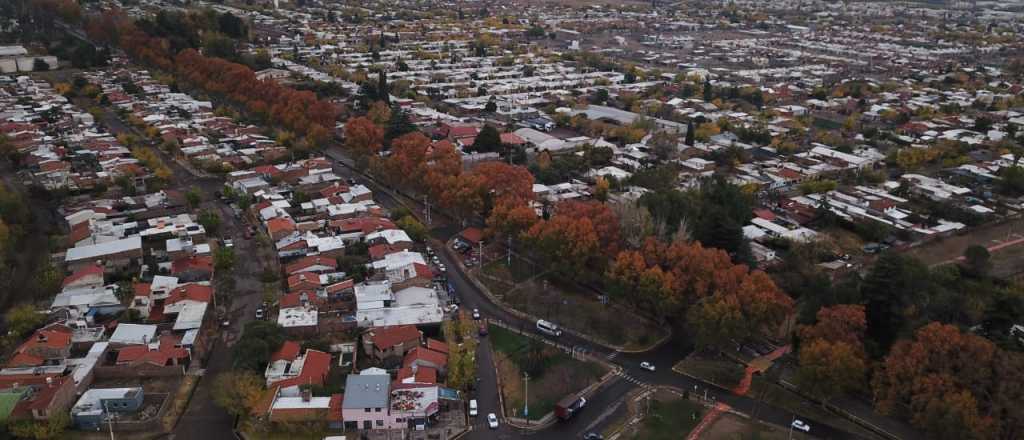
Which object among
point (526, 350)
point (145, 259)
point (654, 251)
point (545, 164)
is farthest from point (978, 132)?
point (145, 259)

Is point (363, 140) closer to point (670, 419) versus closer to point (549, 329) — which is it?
point (549, 329)

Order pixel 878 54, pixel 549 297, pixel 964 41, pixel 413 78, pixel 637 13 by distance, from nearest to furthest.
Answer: pixel 549 297
pixel 413 78
pixel 878 54
pixel 964 41
pixel 637 13

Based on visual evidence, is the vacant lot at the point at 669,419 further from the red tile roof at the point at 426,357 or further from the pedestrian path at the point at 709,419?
the red tile roof at the point at 426,357

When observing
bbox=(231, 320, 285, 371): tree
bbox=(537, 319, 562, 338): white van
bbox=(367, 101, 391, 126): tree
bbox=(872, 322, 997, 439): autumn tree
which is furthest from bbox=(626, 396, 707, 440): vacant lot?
bbox=(367, 101, 391, 126): tree

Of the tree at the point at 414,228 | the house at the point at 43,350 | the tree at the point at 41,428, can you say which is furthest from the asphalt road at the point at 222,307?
the tree at the point at 414,228

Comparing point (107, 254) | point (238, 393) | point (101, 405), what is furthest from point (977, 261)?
point (107, 254)

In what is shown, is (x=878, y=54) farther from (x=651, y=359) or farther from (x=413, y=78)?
(x=651, y=359)
